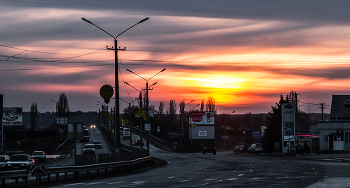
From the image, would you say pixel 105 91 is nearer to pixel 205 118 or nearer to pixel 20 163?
pixel 20 163

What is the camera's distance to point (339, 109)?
109 metres

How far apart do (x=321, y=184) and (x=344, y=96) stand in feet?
321

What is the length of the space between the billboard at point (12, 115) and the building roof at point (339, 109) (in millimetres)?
75182

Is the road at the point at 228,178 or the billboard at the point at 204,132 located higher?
the road at the point at 228,178

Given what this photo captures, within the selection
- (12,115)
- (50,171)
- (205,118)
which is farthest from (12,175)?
(205,118)

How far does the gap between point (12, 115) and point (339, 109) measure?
7886 centimetres

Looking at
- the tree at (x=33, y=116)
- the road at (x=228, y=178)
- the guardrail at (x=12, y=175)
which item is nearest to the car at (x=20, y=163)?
the road at (x=228, y=178)

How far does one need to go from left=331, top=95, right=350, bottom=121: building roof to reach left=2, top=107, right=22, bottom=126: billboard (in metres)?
75.2

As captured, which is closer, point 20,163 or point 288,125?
point 20,163

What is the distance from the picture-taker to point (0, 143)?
6662 centimetres

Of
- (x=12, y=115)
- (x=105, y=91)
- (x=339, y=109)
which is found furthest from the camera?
(x=12, y=115)

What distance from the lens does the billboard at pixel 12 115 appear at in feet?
356

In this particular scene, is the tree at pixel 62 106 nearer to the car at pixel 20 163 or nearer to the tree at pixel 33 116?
the tree at pixel 33 116

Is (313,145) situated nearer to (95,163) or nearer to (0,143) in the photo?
(0,143)
